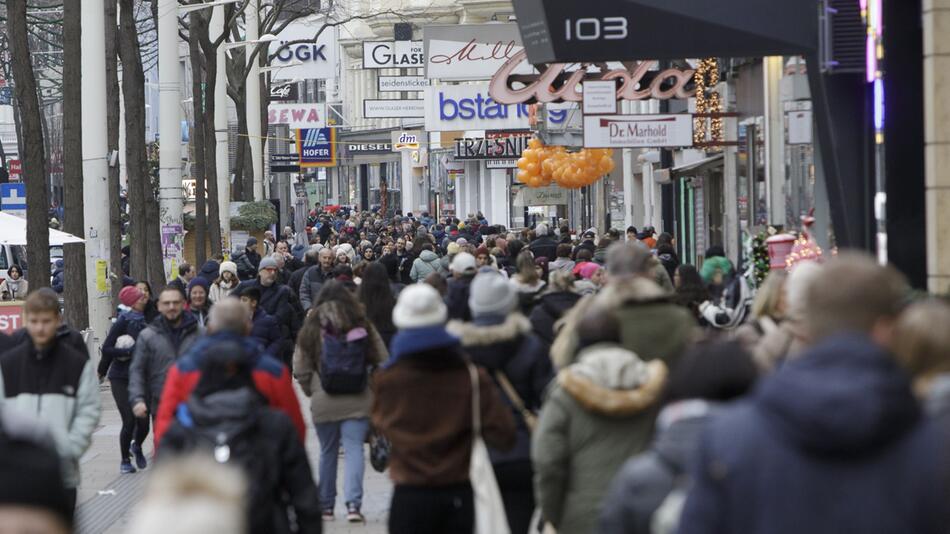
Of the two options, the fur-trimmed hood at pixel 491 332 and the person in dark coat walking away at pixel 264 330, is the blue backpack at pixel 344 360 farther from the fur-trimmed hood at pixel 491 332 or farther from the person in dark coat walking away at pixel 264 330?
the fur-trimmed hood at pixel 491 332

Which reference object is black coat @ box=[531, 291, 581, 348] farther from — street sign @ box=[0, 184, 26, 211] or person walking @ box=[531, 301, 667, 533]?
street sign @ box=[0, 184, 26, 211]

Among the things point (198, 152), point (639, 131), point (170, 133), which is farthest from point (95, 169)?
point (198, 152)

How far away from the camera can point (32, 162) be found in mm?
22703

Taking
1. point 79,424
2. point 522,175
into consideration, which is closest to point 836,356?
point 79,424

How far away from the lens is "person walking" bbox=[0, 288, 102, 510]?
369 inches

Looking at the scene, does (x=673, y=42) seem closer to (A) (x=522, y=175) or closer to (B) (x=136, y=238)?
(B) (x=136, y=238)

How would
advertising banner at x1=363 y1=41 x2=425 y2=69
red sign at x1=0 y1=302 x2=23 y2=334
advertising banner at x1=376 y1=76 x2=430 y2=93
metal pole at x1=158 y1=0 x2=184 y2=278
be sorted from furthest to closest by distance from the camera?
advertising banner at x1=363 y1=41 x2=425 y2=69
advertising banner at x1=376 y1=76 x2=430 y2=93
metal pole at x1=158 y1=0 x2=184 y2=278
red sign at x1=0 y1=302 x2=23 y2=334

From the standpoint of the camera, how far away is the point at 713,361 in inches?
204

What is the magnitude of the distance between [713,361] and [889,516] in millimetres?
1007

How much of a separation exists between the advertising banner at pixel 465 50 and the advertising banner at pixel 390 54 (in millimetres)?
28966

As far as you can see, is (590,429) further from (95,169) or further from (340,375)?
(95,169)

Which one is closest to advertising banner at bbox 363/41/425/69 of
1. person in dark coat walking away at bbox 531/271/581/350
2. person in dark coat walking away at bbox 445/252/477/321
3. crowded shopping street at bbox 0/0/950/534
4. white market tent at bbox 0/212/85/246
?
crowded shopping street at bbox 0/0/950/534

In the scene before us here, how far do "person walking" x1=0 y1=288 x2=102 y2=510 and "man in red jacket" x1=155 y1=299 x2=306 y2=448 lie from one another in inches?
56.1

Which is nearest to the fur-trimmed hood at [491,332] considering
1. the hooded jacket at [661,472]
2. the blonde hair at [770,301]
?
the blonde hair at [770,301]
